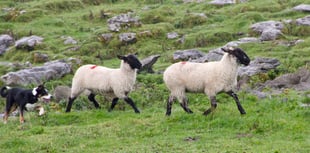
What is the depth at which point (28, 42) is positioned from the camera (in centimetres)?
3612

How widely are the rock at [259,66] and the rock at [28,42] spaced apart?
15.9m

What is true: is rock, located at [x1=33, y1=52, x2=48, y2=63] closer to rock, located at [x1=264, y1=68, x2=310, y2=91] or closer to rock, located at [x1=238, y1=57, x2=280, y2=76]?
rock, located at [x1=238, y1=57, x2=280, y2=76]

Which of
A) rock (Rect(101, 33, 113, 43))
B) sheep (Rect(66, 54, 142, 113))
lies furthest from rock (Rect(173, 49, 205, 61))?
sheep (Rect(66, 54, 142, 113))

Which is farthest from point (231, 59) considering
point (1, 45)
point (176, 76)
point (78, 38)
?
point (1, 45)

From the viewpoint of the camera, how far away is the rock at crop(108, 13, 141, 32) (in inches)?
1443

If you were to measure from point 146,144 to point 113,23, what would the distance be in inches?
926

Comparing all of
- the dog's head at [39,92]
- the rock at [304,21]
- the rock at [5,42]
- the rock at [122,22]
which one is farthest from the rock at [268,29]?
the rock at [5,42]

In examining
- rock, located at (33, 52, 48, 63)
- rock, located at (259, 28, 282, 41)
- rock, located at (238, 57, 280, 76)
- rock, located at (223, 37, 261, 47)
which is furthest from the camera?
rock, located at (33, 52, 48, 63)

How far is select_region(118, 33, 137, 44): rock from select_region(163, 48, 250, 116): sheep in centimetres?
1675

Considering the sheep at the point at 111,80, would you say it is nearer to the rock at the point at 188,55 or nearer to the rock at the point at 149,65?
the rock at the point at 149,65

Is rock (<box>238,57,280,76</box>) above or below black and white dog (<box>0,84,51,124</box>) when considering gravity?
below

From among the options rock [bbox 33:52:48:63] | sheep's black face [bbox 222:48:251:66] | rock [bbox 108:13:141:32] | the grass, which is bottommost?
rock [bbox 33:52:48:63]

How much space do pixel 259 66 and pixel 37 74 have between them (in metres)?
11.1

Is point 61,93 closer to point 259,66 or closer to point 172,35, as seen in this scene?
Result: point 259,66
